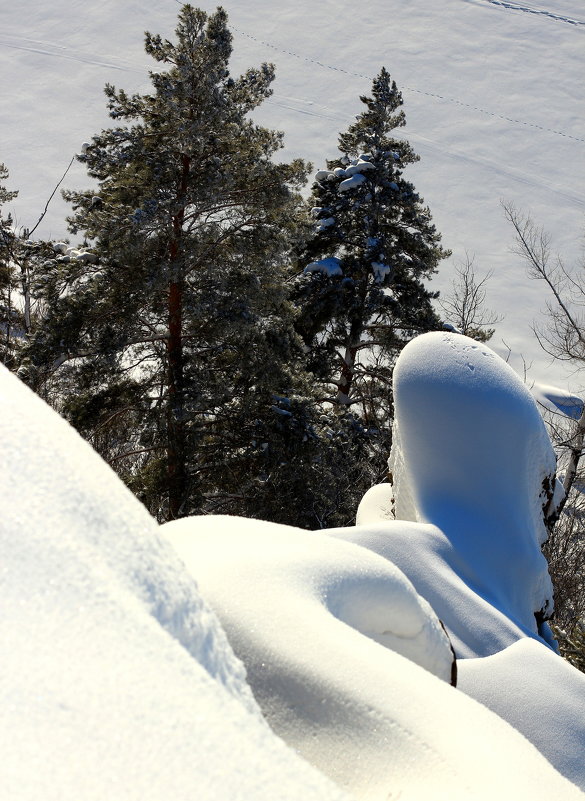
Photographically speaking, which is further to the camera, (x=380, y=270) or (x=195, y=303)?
(x=380, y=270)

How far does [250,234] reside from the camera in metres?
12.0

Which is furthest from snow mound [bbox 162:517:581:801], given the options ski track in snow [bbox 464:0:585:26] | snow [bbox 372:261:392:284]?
ski track in snow [bbox 464:0:585:26]

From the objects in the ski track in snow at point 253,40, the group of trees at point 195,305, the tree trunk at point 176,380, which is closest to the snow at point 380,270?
the group of trees at point 195,305

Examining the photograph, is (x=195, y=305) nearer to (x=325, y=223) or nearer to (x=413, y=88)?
(x=325, y=223)

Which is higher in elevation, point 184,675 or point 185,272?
point 184,675

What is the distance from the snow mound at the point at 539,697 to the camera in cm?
423

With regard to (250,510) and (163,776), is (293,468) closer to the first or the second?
(250,510)

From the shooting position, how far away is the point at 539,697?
4.49m

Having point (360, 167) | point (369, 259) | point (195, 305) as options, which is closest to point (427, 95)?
point (360, 167)

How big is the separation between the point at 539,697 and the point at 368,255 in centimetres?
1251

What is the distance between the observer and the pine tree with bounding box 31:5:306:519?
1135 centimetres

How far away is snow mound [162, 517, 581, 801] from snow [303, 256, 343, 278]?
13257mm

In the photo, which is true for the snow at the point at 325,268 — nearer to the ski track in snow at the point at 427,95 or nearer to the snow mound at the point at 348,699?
the snow mound at the point at 348,699

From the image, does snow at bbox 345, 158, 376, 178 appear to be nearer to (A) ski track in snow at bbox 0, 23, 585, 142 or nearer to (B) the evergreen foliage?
(B) the evergreen foliage
